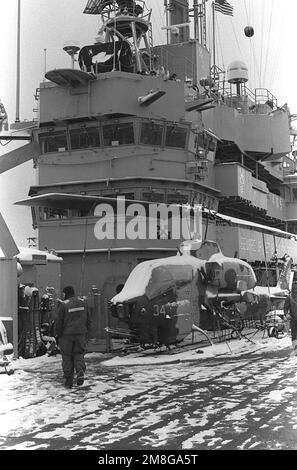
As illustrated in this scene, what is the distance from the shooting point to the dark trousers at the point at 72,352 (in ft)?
24.8

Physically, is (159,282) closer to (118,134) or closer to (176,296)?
(176,296)

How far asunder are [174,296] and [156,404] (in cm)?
433

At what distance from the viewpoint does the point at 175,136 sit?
1585 cm

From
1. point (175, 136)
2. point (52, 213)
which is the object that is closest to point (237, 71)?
point (175, 136)

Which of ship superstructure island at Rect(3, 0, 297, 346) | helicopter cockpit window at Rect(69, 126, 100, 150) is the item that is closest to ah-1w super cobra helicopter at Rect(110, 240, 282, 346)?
ship superstructure island at Rect(3, 0, 297, 346)

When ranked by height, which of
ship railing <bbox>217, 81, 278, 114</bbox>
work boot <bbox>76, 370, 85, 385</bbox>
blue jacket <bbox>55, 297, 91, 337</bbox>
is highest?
ship railing <bbox>217, 81, 278, 114</bbox>

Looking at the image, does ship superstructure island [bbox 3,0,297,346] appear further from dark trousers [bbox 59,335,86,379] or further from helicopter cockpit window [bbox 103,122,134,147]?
dark trousers [bbox 59,335,86,379]

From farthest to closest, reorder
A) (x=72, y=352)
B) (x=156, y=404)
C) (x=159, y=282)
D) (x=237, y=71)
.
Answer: (x=237, y=71), (x=159, y=282), (x=72, y=352), (x=156, y=404)

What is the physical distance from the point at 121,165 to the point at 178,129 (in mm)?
1880

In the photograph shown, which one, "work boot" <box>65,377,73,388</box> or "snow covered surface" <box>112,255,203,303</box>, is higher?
"snow covered surface" <box>112,255,203,303</box>

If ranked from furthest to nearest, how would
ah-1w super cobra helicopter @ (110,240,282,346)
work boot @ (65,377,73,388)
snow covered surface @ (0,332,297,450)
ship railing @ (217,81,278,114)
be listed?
ship railing @ (217,81,278,114)
ah-1w super cobra helicopter @ (110,240,282,346)
work boot @ (65,377,73,388)
snow covered surface @ (0,332,297,450)

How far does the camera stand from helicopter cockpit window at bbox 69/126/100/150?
51.9 ft

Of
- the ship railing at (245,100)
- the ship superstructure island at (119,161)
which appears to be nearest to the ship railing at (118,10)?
the ship superstructure island at (119,161)

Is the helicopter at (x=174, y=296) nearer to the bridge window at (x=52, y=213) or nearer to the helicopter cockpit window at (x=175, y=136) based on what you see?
the helicopter cockpit window at (x=175, y=136)
